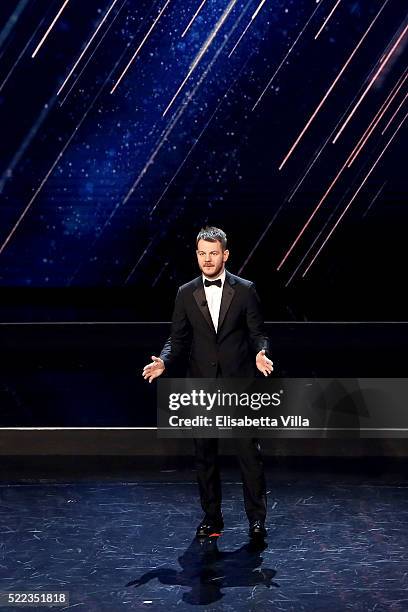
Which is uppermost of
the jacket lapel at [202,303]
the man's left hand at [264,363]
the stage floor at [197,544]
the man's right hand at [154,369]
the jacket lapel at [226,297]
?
the jacket lapel at [226,297]

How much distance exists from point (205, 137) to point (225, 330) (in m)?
7.32

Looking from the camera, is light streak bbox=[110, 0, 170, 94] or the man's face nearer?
the man's face

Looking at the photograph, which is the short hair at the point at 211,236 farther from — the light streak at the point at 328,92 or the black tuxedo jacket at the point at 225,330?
the light streak at the point at 328,92

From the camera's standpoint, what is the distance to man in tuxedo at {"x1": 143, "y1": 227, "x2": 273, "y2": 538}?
351 cm

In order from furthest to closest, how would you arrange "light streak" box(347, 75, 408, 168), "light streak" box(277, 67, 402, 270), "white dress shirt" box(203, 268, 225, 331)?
1. "light streak" box(277, 67, 402, 270)
2. "light streak" box(347, 75, 408, 168)
3. "white dress shirt" box(203, 268, 225, 331)

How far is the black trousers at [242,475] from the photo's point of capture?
3.51 m

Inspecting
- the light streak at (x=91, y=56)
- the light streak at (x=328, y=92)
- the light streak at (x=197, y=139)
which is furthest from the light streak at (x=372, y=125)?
the light streak at (x=91, y=56)

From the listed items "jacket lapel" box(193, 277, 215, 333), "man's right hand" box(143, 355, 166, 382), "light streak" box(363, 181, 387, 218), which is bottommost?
"man's right hand" box(143, 355, 166, 382)

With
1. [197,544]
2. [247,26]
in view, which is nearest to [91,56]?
[247,26]

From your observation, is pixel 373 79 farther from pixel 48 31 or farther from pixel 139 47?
pixel 48 31

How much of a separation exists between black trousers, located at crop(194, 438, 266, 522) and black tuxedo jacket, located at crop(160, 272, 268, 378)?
0.26 meters

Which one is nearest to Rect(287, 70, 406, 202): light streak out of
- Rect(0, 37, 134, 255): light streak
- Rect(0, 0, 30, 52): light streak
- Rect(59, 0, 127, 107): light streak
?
Rect(0, 37, 134, 255): light streak

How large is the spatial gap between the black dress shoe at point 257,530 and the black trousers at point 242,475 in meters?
0.02

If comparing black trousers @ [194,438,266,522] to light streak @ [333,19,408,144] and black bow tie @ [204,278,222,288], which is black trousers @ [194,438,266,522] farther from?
light streak @ [333,19,408,144]
